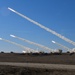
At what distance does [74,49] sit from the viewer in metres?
161

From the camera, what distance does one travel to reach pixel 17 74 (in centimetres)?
4312

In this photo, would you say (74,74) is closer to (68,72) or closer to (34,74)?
(68,72)

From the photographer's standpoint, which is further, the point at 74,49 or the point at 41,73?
the point at 74,49

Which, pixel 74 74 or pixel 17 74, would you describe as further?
pixel 17 74

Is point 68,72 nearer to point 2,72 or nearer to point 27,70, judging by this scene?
point 27,70

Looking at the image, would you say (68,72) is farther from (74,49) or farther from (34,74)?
(74,49)

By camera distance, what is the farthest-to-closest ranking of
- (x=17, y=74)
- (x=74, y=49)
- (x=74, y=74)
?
(x=74, y=49) → (x=17, y=74) → (x=74, y=74)

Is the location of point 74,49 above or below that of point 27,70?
above

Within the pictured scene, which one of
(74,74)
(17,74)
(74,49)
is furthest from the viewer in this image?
(74,49)

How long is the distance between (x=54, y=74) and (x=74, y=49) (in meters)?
121

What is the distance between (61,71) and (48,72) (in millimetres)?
1791

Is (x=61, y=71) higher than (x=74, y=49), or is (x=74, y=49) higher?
(x=74, y=49)

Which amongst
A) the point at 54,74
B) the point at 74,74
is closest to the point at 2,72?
the point at 54,74

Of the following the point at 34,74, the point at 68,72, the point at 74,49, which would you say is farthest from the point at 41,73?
the point at 74,49
